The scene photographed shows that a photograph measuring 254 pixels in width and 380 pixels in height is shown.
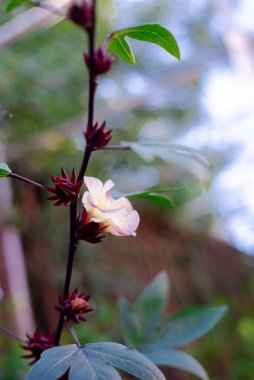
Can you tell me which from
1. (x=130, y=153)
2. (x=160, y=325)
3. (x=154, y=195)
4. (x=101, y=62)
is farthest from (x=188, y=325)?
(x=130, y=153)

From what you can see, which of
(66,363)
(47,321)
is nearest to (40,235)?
(47,321)

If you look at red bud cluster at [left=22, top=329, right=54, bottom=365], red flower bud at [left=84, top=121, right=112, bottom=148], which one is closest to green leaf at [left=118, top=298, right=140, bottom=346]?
red bud cluster at [left=22, top=329, right=54, bottom=365]

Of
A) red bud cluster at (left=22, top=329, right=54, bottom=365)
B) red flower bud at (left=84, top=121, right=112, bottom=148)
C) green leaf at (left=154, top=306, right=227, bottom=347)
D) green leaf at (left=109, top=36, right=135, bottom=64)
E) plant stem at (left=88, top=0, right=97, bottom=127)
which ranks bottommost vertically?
green leaf at (left=154, top=306, right=227, bottom=347)

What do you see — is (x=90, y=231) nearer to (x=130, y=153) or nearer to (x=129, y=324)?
(x=129, y=324)

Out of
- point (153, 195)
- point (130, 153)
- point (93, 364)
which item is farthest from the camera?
point (130, 153)

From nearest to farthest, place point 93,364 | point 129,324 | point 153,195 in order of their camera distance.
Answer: point 93,364 < point 153,195 < point 129,324

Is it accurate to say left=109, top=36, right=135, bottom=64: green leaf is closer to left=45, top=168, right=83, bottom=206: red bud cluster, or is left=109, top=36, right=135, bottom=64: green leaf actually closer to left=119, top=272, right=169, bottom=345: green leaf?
left=45, top=168, right=83, bottom=206: red bud cluster
